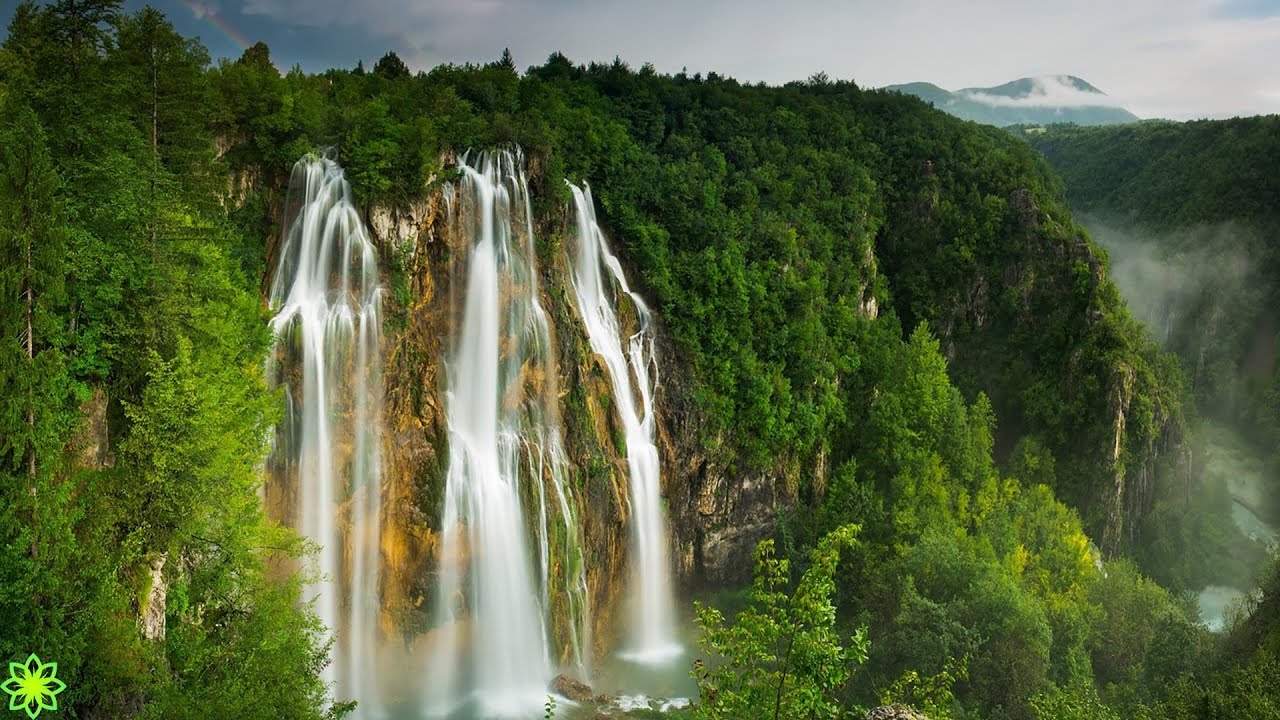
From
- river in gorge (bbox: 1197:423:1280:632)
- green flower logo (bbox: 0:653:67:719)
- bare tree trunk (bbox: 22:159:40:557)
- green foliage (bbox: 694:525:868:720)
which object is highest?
bare tree trunk (bbox: 22:159:40:557)

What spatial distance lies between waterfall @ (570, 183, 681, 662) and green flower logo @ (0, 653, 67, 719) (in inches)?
805

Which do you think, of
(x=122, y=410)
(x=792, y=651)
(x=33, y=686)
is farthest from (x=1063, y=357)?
(x=33, y=686)

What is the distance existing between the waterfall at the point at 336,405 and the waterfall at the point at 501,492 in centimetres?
257

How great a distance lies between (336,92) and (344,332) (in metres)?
12.4

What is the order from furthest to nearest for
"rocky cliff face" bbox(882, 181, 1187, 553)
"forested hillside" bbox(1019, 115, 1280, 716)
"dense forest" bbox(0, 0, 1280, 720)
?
"forested hillside" bbox(1019, 115, 1280, 716), "rocky cliff face" bbox(882, 181, 1187, 553), "dense forest" bbox(0, 0, 1280, 720)

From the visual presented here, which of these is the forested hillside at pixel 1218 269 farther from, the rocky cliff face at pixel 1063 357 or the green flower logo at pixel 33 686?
the green flower logo at pixel 33 686

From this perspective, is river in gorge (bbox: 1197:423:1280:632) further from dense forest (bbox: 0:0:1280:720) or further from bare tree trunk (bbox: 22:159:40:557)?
bare tree trunk (bbox: 22:159:40:557)

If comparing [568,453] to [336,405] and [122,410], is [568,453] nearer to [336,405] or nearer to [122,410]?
[336,405]

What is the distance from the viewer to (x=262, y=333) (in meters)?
24.4

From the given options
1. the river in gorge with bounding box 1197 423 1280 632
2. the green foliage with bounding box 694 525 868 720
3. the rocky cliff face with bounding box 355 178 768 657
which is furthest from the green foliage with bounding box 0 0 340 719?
the river in gorge with bounding box 1197 423 1280 632

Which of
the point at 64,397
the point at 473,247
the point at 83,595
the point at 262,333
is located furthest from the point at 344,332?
the point at 83,595

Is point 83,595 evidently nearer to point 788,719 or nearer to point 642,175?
point 788,719

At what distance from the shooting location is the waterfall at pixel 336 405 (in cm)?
2547

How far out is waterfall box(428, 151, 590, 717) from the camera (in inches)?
1075
